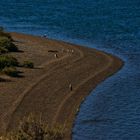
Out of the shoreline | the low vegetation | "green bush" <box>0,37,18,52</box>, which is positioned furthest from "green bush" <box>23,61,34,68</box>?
"green bush" <box>0,37,18,52</box>

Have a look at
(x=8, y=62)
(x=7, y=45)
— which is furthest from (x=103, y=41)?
(x=8, y=62)

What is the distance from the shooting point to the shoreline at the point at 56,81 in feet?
136

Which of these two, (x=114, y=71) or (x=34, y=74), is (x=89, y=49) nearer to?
(x=114, y=71)

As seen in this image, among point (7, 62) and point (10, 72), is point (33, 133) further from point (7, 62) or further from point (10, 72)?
point (7, 62)

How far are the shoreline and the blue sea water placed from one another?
44.9 inches

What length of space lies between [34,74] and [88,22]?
5665 centimetres

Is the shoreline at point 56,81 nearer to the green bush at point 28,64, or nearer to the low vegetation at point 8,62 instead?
the green bush at point 28,64

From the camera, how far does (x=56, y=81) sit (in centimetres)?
5234

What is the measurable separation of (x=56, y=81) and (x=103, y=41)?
31663 mm

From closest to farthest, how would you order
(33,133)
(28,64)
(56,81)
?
(33,133), (56,81), (28,64)

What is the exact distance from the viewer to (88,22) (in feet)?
360

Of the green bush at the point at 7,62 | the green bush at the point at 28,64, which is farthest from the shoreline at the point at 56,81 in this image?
the green bush at the point at 7,62

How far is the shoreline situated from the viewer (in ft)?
136

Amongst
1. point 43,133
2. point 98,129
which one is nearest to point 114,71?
point 98,129
